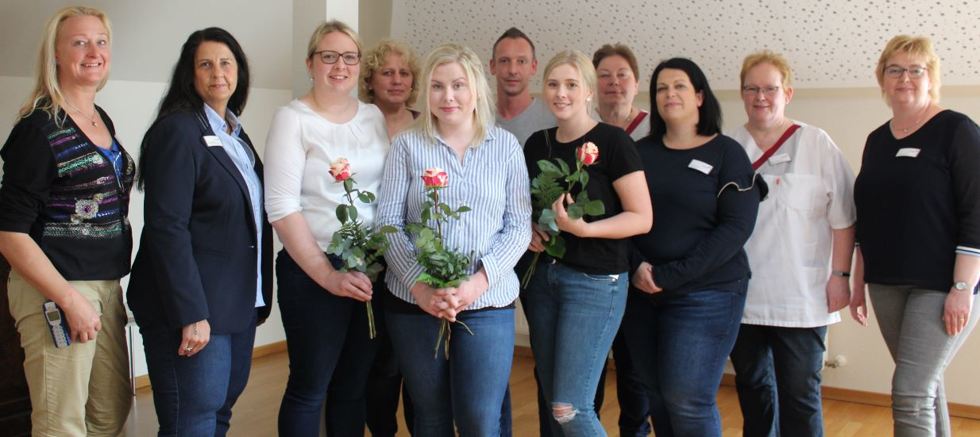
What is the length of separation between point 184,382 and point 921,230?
230cm

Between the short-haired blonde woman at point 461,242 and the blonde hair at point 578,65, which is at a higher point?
the blonde hair at point 578,65

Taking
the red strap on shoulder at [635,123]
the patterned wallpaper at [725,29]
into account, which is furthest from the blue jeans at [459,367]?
the patterned wallpaper at [725,29]

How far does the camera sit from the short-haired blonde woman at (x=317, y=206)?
275 centimetres

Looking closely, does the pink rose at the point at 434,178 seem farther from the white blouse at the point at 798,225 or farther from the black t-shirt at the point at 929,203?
the black t-shirt at the point at 929,203

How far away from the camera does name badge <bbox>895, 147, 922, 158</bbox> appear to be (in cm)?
288

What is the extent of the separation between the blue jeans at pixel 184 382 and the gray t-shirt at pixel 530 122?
4.74 feet

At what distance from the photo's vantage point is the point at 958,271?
9.17 feet

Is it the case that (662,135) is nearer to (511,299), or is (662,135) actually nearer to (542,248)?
(542,248)

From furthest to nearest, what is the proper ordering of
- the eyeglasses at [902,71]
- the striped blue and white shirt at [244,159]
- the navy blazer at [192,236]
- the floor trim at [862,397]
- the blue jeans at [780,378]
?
1. the floor trim at [862,397]
2. the blue jeans at [780,378]
3. the eyeglasses at [902,71]
4. the striped blue and white shirt at [244,159]
5. the navy blazer at [192,236]

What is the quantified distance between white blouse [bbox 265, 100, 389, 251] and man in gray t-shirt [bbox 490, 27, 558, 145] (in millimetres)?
803

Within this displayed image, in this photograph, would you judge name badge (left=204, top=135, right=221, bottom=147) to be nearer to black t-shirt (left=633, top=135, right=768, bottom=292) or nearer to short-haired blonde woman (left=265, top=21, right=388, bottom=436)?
short-haired blonde woman (left=265, top=21, right=388, bottom=436)

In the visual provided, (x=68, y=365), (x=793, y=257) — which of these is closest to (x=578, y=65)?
(x=793, y=257)

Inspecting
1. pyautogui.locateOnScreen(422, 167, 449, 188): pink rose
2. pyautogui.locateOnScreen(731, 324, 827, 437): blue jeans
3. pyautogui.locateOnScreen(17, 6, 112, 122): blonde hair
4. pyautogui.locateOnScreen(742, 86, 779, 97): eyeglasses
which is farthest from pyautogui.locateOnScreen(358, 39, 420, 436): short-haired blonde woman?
pyautogui.locateOnScreen(731, 324, 827, 437): blue jeans

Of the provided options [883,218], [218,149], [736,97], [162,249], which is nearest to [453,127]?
[218,149]
